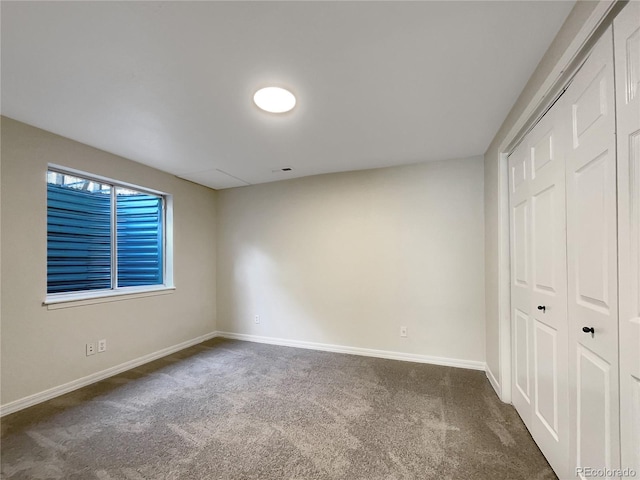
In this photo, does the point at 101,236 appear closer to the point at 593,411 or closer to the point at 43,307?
the point at 43,307

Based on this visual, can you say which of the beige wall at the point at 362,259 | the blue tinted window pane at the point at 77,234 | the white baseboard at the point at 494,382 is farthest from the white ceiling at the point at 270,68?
the white baseboard at the point at 494,382

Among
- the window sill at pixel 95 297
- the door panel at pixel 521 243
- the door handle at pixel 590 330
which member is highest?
the door panel at pixel 521 243

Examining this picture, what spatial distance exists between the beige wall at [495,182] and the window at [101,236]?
153 inches

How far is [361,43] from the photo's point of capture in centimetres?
138

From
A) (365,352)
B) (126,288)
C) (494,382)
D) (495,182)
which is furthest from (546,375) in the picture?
(126,288)

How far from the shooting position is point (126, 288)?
3146mm

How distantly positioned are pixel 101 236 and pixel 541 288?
4.06 metres

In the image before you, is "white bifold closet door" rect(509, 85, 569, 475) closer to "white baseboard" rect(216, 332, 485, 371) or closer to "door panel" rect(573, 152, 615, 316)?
"door panel" rect(573, 152, 615, 316)

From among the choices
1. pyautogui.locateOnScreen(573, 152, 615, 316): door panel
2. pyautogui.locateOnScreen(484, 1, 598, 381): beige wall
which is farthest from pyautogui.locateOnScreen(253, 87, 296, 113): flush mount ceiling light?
pyautogui.locateOnScreen(573, 152, 615, 316): door panel

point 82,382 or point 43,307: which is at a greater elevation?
point 43,307

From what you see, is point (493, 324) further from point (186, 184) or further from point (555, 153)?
point (186, 184)

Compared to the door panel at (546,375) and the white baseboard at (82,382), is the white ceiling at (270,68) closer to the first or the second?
the door panel at (546,375)

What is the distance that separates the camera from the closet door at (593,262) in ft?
3.33

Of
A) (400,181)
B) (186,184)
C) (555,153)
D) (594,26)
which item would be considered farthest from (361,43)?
(186,184)
